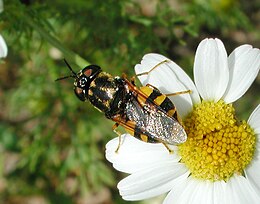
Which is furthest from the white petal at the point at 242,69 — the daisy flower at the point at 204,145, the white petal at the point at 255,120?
the white petal at the point at 255,120

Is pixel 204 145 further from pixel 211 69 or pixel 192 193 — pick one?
pixel 211 69

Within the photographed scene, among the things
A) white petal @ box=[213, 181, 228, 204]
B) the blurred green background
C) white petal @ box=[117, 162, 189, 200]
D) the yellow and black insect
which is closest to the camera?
the yellow and black insect

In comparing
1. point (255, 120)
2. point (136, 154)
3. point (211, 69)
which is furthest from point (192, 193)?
point (211, 69)

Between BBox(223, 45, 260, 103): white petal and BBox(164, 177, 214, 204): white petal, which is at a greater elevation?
BBox(223, 45, 260, 103): white petal

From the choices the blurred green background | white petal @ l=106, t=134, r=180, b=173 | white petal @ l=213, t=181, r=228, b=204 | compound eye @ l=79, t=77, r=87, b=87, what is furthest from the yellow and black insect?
the blurred green background

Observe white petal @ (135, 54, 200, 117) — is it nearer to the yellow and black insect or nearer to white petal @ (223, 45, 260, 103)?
the yellow and black insect
